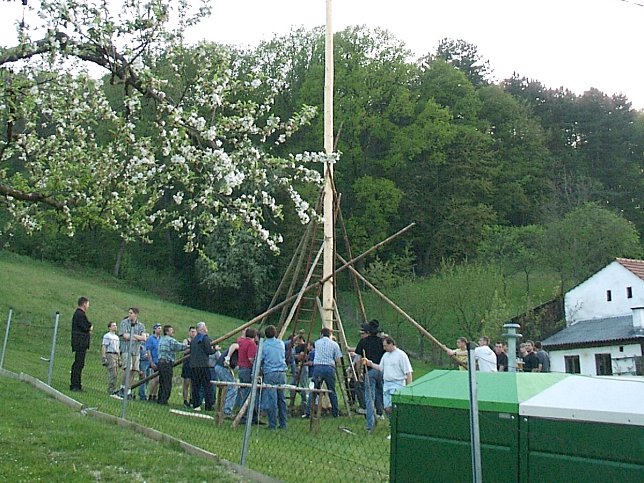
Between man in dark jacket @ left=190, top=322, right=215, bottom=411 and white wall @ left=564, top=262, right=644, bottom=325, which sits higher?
white wall @ left=564, top=262, right=644, bottom=325

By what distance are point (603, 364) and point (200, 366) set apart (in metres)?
22.3

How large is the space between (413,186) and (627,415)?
155 feet

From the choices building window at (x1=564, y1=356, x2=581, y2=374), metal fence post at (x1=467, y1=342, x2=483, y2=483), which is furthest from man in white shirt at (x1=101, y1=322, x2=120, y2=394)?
building window at (x1=564, y1=356, x2=581, y2=374)

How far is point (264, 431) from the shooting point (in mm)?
11062

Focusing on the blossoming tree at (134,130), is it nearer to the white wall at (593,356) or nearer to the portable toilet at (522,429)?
the portable toilet at (522,429)

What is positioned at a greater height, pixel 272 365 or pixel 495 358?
pixel 495 358

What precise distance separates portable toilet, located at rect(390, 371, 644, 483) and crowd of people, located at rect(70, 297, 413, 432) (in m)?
5.93

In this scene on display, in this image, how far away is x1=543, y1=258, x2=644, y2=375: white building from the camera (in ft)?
99.5

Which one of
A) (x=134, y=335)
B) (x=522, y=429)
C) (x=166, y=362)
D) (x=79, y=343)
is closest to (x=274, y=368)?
(x=166, y=362)

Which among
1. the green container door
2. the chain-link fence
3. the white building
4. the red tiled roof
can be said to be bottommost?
the chain-link fence

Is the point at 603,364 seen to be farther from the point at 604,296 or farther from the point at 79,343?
the point at 79,343

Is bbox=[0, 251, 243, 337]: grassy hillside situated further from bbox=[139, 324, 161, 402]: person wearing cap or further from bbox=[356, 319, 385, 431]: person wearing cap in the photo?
bbox=[356, 319, 385, 431]: person wearing cap

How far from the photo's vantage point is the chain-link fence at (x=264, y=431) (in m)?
7.77

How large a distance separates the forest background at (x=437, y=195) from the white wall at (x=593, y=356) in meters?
2.40
